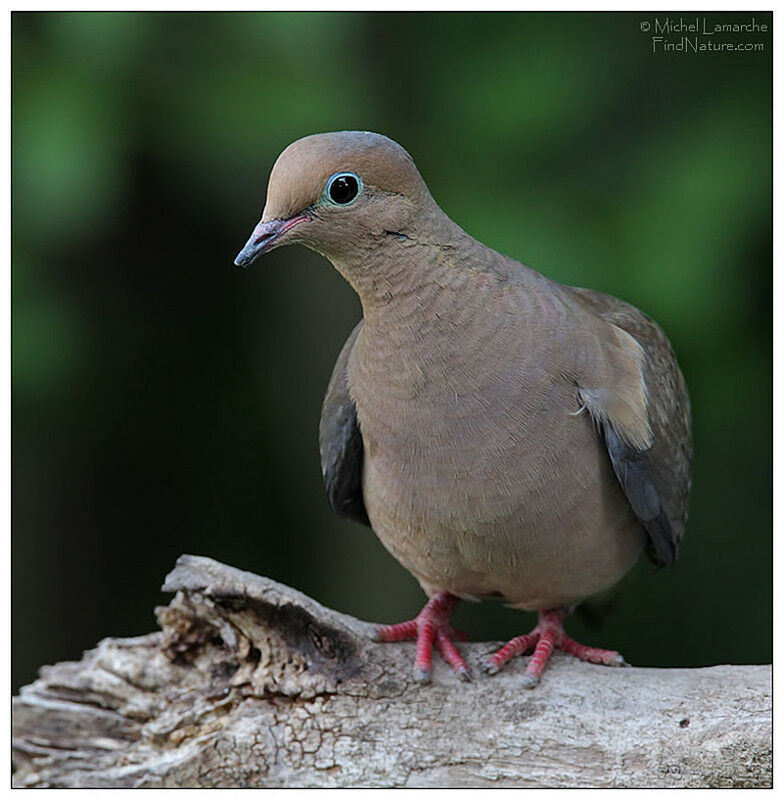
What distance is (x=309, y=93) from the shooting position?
3.30 metres

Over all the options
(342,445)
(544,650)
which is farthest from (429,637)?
(342,445)

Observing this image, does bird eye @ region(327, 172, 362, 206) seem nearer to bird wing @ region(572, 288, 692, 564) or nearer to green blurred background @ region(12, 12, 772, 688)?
bird wing @ region(572, 288, 692, 564)

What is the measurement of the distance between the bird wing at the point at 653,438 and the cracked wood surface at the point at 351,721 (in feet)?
1.25

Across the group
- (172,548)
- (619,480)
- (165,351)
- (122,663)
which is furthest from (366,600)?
(619,480)

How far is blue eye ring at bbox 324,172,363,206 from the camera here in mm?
2252

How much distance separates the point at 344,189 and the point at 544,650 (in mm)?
1273

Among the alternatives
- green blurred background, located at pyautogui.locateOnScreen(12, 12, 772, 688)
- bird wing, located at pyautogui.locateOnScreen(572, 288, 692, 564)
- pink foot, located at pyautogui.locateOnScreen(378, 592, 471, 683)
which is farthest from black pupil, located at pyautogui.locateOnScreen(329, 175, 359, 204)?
pink foot, located at pyautogui.locateOnScreen(378, 592, 471, 683)

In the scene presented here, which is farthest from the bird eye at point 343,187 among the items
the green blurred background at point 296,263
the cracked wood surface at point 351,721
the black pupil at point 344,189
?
the green blurred background at point 296,263

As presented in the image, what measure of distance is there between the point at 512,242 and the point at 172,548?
1.71 m

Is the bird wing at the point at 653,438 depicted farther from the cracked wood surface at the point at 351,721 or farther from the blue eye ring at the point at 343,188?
the blue eye ring at the point at 343,188

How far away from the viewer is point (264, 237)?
7.28ft

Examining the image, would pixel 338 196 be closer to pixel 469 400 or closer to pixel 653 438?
pixel 469 400

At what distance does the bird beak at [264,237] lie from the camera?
2.19 meters

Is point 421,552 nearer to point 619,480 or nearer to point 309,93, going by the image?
point 619,480
